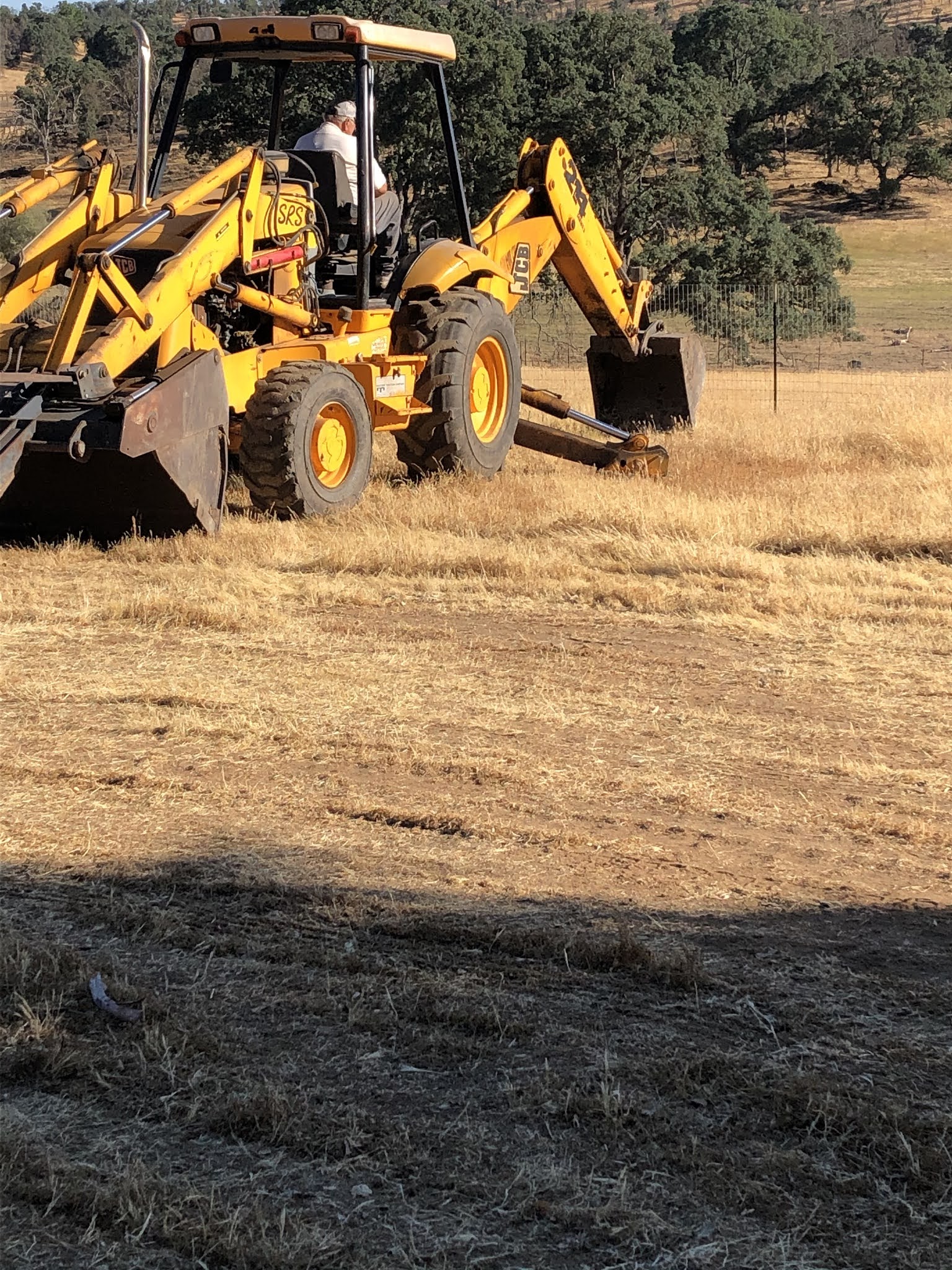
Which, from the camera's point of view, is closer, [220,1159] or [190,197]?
[220,1159]

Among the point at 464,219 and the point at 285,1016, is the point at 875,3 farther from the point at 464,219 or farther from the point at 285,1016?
the point at 285,1016

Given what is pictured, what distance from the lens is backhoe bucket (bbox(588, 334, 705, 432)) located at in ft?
48.5

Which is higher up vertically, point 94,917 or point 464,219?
point 464,219

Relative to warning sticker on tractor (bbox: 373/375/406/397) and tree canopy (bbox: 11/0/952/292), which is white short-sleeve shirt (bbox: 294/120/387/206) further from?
tree canopy (bbox: 11/0/952/292)

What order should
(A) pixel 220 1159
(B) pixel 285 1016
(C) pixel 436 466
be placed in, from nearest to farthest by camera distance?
(A) pixel 220 1159 → (B) pixel 285 1016 → (C) pixel 436 466

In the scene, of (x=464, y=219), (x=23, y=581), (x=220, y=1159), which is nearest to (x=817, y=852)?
(x=220, y=1159)

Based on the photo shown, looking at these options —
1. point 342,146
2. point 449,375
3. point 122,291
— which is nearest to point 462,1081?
point 122,291

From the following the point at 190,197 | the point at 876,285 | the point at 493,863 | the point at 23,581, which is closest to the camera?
the point at 493,863

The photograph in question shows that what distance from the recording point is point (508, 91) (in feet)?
141

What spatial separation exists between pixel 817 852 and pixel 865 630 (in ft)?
10.2

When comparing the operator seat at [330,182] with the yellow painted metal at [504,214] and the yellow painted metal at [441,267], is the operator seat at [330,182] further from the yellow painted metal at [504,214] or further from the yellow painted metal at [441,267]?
the yellow painted metal at [504,214]

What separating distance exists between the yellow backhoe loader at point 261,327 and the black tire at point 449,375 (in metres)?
0.02

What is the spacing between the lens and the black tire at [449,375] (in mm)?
11695

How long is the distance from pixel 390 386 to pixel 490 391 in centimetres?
165
